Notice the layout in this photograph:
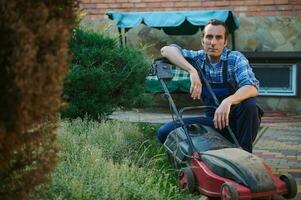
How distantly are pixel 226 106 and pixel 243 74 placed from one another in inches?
19.3

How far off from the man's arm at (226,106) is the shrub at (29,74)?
7.38 feet

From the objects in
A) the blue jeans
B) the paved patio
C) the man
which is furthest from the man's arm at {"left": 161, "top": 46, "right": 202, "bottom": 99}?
the paved patio

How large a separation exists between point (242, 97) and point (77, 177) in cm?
158

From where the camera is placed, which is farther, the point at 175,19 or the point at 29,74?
the point at 175,19

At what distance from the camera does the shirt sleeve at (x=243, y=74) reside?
4853 millimetres

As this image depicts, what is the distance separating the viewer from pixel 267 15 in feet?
35.7

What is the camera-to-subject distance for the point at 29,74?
7.07 ft

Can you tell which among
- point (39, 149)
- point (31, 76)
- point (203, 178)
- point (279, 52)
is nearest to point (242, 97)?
point (203, 178)

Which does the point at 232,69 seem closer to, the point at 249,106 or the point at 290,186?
the point at 249,106

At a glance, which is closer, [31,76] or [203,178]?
[31,76]

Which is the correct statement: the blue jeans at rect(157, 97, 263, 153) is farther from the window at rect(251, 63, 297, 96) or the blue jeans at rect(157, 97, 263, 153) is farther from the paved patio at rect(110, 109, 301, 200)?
the window at rect(251, 63, 297, 96)

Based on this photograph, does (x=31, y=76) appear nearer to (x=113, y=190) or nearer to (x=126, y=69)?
(x=113, y=190)

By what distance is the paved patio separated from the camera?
233 inches

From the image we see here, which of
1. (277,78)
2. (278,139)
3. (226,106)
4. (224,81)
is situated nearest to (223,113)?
(226,106)
